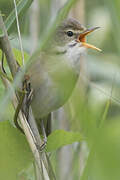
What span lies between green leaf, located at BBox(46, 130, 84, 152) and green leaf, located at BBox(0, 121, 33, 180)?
0.07 metres

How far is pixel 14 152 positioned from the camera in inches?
46.0

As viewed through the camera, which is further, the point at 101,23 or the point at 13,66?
the point at 101,23

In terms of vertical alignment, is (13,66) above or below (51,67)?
above

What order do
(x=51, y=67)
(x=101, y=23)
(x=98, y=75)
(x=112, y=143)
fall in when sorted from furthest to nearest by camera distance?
(x=101, y=23), (x=98, y=75), (x=51, y=67), (x=112, y=143)

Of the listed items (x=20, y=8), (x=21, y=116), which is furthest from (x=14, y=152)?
(x=20, y=8)

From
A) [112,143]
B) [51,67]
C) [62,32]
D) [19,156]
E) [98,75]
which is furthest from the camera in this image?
[98,75]

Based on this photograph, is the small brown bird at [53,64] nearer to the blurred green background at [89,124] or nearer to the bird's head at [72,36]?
the bird's head at [72,36]

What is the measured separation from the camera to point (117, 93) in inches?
41.9

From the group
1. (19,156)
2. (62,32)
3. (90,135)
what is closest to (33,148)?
(19,156)

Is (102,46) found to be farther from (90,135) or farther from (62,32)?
(90,135)

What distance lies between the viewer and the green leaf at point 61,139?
1.16 m

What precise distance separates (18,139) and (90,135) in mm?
457

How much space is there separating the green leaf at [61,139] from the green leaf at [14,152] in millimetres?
67

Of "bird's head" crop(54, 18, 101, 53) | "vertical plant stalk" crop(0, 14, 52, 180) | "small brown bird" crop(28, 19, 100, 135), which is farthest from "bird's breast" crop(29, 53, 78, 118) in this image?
"vertical plant stalk" crop(0, 14, 52, 180)
